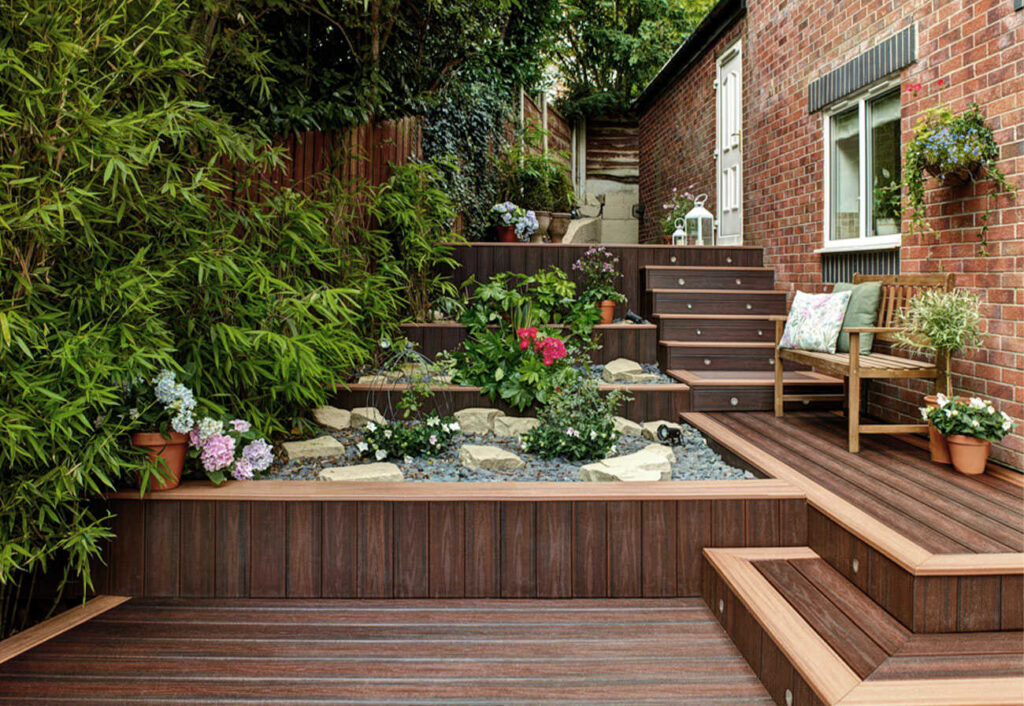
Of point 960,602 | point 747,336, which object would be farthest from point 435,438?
point 747,336

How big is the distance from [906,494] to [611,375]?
6.94 feet

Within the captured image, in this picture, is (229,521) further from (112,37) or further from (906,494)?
(906,494)

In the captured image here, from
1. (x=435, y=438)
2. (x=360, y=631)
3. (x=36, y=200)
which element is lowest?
(x=360, y=631)

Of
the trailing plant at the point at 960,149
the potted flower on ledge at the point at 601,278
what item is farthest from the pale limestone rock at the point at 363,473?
the trailing plant at the point at 960,149

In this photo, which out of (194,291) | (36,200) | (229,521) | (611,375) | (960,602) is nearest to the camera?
(960,602)

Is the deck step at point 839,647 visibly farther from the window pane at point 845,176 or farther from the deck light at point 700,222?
the deck light at point 700,222

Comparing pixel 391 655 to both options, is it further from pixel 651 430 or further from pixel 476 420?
pixel 651 430

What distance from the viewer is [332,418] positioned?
402cm

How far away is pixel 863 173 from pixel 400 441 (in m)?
3.53

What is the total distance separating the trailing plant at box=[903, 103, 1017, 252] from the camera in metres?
3.23

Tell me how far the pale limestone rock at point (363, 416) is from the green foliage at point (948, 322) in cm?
276

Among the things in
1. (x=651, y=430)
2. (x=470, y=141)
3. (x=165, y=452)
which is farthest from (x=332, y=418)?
(x=470, y=141)

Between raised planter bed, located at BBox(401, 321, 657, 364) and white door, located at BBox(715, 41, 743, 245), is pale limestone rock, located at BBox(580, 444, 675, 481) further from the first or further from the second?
white door, located at BBox(715, 41, 743, 245)

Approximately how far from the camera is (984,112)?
3.33 m
